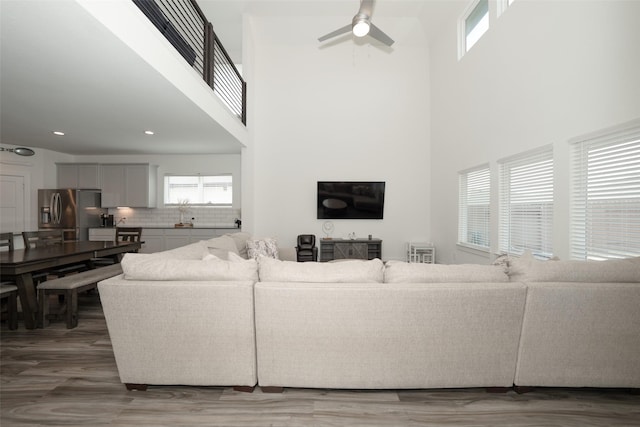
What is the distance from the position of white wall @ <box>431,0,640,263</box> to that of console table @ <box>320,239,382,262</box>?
4.86 feet

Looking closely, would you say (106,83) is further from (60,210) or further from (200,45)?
(60,210)

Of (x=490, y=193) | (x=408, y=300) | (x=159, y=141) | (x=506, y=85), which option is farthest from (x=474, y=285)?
(x=159, y=141)

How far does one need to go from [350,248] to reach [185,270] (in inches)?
182

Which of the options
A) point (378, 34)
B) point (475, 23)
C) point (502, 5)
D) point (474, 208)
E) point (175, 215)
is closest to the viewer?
A: point (502, 5)

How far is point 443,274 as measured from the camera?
1890 mm

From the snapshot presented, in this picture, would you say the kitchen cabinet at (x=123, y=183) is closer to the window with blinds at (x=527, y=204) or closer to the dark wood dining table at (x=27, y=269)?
the dark wood dining table at (x=27, y=269)

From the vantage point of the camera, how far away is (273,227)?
21.4 ft

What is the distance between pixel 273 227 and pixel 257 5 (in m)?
4.47

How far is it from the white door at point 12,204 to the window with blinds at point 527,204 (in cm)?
920

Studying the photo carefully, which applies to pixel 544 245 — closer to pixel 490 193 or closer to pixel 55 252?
pixel 490 193

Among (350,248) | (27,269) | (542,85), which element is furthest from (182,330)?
(350,248)

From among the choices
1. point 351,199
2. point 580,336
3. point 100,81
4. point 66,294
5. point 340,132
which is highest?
point 340,132

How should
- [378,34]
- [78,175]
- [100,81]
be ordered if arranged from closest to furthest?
[100,81] < [378,34] < [78,175]

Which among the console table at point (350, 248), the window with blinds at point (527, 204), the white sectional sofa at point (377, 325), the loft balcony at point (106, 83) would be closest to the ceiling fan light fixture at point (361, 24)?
the loft balcony at point (106, 83)
